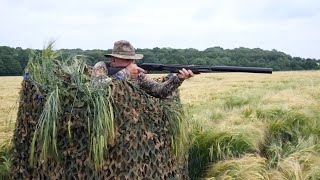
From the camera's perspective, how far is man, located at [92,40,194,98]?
4.49 m

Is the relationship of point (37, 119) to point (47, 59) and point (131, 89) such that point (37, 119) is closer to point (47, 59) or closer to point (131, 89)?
point (47, 59)

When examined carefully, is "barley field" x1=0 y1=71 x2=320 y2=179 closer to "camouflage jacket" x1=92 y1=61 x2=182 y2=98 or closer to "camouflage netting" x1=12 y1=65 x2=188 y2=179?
"camouflage netting" x1=12 y1=65 x2=188 y2=179

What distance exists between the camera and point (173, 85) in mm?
4484

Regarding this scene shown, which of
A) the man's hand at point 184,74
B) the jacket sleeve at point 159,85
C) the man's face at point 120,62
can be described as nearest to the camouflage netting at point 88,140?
the jacket sleeve at point 159,85

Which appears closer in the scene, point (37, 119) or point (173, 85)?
point (37, 119)

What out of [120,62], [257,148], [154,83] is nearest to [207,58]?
[257,148]

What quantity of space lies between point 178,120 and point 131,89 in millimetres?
739

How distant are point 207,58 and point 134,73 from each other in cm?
1458

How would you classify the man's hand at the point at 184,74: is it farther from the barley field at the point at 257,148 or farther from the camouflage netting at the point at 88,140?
the barley field at the point at 257,148

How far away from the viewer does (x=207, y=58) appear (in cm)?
1903

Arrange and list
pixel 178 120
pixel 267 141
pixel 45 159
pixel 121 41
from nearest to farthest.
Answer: pixel 45 159, pixel 178 120, pixel 121 41, pixel 267 141

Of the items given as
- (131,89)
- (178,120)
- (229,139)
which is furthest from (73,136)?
(229,139)

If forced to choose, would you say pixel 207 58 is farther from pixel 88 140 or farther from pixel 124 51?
pixel 88 140

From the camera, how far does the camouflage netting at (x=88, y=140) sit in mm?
3908
